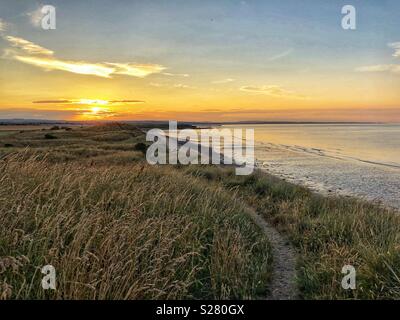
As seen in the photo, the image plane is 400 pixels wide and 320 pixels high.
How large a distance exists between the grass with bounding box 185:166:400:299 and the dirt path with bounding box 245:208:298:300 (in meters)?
0.18

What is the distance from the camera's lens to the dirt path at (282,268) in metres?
6.43

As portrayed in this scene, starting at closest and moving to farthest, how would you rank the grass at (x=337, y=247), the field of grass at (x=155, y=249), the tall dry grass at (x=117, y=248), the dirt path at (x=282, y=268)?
the tall dry grass at (x=117, y=248), the field of grass at (x=155, y=249), the grass at (x=337, y=247), the dirt path at (x=282, y=268)

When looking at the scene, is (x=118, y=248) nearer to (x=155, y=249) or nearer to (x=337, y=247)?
(x=155, y=249)

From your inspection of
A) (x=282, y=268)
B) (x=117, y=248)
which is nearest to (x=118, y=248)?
(x=117, y=248)

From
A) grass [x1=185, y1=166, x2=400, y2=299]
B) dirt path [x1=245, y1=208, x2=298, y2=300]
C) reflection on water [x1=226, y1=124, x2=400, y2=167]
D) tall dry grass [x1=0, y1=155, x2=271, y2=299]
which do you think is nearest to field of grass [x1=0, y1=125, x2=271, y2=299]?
tall dry grass [x1=0, y1=155, x2=271, y2=299]


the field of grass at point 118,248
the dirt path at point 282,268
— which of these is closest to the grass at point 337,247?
the dirt path at point 282,268

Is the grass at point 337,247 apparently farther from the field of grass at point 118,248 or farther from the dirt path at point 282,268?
the field of grass at point 118,248

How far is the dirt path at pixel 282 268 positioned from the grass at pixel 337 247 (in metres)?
0.18

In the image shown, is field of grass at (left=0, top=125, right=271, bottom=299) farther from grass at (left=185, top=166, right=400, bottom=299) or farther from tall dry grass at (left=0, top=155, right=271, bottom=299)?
grass at (left=185, top=166, right=400, bottom=299)

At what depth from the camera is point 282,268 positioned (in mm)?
7543

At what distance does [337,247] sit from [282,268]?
3.94 feet

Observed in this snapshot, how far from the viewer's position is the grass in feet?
18.9
